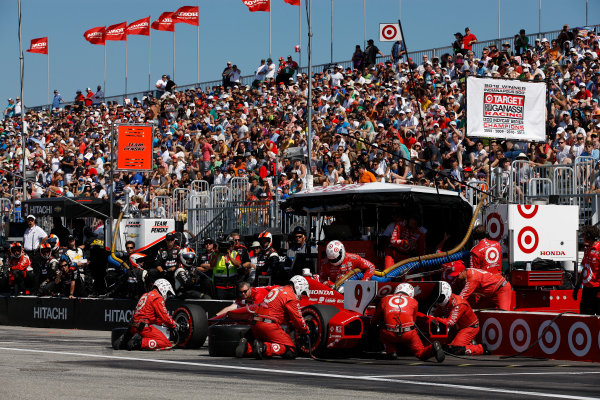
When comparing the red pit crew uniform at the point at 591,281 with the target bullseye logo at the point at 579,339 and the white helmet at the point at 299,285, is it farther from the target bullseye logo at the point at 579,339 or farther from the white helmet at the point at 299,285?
the white helmet at the point at 299,285

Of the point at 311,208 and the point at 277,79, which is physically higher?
the point at 277,79

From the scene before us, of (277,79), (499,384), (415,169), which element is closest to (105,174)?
(277,79)

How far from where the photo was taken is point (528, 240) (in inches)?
623

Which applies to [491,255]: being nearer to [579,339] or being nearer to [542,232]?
[542,232]

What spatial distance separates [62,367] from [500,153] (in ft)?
38.2

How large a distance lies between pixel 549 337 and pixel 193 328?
5.15m

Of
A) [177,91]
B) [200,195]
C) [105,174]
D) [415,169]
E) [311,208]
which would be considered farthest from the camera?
[177,91]

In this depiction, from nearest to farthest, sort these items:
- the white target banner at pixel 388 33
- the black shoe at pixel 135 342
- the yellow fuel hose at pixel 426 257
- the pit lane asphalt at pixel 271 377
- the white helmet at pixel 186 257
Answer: the pit lane asphalt at pixel 271 377 → the black shoe at pixel 135 342 → the yellow fuel hose at pixel 426 257 → the white helmet at pixel 186 257 → the white target banner at pixel 388 33

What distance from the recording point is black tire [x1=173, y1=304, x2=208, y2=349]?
15453 mm

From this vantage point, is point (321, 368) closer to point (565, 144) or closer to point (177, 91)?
point (565, 144)

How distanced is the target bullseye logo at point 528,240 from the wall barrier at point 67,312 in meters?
6.25

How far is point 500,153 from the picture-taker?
2114cm

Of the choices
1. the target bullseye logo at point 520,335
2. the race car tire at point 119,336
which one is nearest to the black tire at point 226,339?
the race car tire at point 119,336

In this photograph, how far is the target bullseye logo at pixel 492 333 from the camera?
14.4 metres
